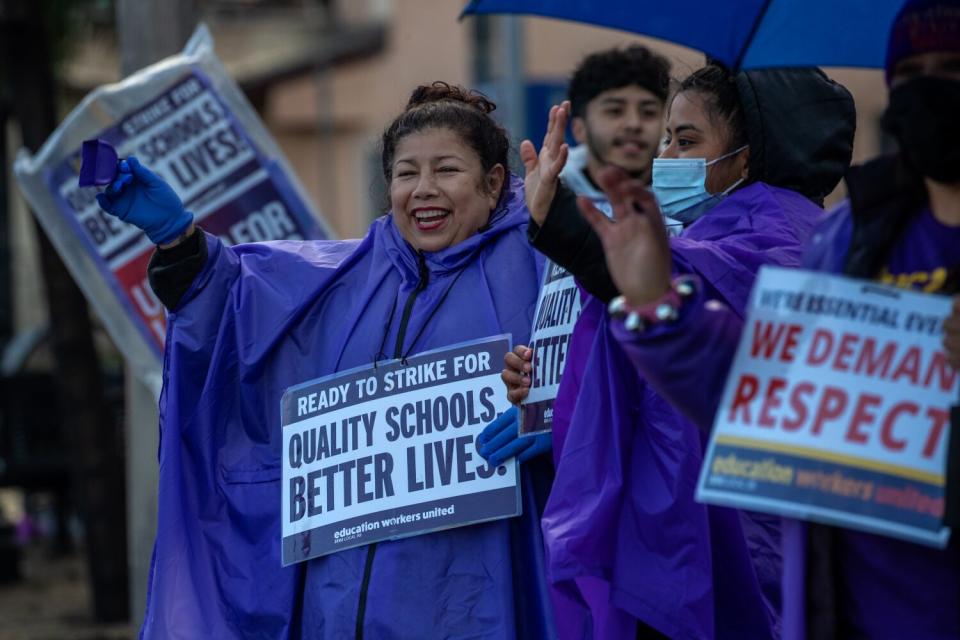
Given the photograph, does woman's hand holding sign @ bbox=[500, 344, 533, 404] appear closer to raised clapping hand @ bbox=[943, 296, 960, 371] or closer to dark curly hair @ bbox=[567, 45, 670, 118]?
raised clapping hand @ bbox=[943, 296, 960, 371]

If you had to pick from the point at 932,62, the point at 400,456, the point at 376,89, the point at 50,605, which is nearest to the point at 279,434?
the point at 400,456

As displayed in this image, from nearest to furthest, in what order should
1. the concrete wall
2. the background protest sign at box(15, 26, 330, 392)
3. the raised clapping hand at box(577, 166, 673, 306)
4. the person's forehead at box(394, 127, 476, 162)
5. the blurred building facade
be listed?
the raised clapping hand at box(577, 166, 673, 306), the person's forehead at box(394, 127, 476, 162), the background protest sign at box(15, 26, 330, 392), the concrete wall, the blurred building facade

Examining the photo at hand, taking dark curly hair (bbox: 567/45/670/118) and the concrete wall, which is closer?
dark curly hair (bbox: 567/45/670/118)

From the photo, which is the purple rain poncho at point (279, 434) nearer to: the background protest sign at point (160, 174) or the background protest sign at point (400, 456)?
the background protest sign at point (400, 456)

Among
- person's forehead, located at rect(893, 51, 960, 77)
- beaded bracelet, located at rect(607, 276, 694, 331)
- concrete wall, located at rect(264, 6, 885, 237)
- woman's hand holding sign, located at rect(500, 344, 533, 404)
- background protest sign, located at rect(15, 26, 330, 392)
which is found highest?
person's forehead, located at rect(893, 51, 960, 77)

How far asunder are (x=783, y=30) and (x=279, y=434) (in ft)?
5.29

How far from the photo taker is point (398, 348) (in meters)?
4.20

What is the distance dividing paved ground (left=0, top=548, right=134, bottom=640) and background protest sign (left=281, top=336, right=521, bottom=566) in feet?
16.3

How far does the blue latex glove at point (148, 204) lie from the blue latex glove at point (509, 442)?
38.0 inches

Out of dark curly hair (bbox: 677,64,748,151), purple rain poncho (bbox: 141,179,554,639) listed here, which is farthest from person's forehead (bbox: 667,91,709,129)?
purple rain poncho (bbox: 141,179,554,639)

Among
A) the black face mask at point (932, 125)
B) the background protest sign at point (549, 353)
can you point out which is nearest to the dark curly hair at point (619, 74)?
the background protest sign at point (549, 353)

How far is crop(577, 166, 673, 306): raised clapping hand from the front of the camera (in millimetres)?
2934

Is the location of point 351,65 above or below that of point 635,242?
below

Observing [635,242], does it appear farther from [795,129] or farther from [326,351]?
[326,351]
